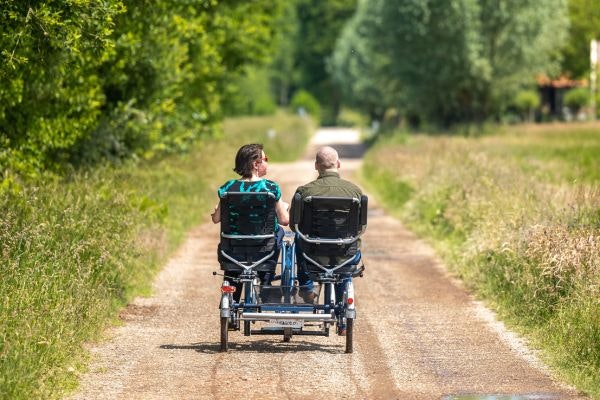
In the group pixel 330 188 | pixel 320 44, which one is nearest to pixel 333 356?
pixel 330 188

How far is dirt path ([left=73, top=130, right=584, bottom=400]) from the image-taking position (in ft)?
30.0

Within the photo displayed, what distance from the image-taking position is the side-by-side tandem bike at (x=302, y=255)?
34.2 feet

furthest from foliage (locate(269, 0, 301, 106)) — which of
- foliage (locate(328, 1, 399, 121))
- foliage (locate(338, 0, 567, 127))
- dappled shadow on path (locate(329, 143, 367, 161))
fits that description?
foliage (locate(338, 0, 567, 127))

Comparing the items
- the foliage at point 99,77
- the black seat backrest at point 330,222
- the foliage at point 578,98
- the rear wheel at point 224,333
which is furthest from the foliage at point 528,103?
the rear wheel at point 224,333

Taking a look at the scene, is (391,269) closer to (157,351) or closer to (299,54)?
(157,351)

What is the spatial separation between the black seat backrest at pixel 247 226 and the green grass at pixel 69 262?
140cm

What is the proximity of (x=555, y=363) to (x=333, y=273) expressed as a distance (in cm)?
203

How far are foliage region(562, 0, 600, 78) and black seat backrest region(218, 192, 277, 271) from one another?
71938 mm

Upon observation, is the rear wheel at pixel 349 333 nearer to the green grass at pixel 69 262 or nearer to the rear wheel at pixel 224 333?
the rear wheel at pixel 224 333

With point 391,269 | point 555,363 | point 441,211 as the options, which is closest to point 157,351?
point 555,363

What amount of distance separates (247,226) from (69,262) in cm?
201

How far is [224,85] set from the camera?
131ft

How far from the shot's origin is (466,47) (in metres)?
46.0

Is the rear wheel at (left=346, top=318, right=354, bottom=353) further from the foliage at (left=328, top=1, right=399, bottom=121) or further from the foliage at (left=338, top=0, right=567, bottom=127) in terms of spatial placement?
the foliage at (left=328, top=1, right=399, bottom=121)
